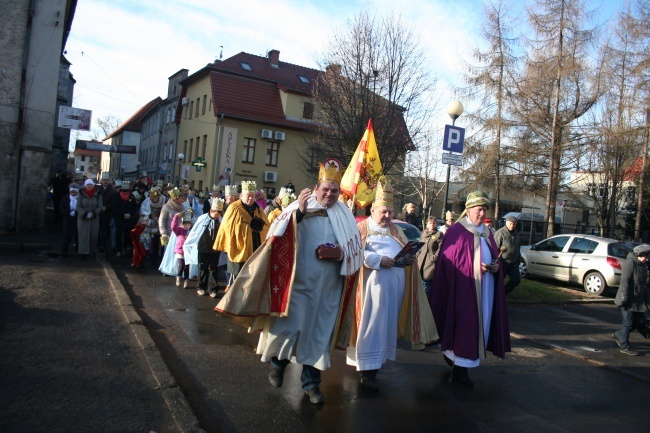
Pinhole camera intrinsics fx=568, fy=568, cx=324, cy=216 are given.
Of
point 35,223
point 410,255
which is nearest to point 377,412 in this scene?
point 410,255

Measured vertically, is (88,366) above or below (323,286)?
below

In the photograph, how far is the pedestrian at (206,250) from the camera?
991cm

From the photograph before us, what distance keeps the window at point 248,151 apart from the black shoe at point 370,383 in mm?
36311

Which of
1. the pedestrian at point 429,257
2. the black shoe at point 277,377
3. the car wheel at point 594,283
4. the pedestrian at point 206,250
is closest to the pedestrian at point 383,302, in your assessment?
the black shoe at point 277,377

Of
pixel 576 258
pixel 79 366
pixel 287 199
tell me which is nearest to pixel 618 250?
pixel 576 258

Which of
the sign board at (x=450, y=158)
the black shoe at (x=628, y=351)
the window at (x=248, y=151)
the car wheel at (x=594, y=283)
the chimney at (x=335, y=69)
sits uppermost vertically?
the chimney at (x=335, y=69)

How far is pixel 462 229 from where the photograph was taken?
20.8ft

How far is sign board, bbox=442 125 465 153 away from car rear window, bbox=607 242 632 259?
6.24m

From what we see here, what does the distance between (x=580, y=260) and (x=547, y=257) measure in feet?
3.47

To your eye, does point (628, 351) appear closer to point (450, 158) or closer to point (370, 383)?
point (450, 158)

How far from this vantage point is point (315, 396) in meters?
4.99

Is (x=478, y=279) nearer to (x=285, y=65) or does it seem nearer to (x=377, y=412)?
(x=377, y=412)

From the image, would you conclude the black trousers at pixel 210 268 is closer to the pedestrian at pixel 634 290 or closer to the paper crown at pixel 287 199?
the paper crown at pixel 287 199

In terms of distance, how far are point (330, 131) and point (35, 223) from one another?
10845mm
